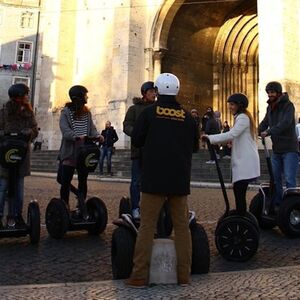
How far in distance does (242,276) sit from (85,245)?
2032 mm

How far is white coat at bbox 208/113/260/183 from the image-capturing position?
4.28m

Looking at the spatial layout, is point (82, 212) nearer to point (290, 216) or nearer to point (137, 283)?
point (137, 283)

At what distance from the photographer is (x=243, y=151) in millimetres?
4336

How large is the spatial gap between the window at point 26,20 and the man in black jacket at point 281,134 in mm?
32501

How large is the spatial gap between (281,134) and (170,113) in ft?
9.18

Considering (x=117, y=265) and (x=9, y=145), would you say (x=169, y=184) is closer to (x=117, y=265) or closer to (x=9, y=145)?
(x=117, y=265)

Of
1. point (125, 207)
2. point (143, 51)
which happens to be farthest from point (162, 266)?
point (143, 51)

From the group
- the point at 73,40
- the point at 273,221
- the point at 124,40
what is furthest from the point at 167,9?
the point at 273,221

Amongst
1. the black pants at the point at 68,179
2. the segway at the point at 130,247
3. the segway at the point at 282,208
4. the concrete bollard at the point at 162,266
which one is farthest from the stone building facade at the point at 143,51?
the concrete bollard at the point at 162,266

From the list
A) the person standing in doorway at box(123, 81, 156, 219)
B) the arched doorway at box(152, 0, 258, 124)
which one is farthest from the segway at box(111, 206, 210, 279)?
the arched doorway at box(152, 0, 258, 124)

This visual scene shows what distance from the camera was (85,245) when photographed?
4738 millimetres

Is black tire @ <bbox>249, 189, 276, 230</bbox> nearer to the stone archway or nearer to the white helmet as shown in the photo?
the white helmet

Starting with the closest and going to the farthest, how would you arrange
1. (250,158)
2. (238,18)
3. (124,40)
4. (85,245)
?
(250,158) → (85,245) → (124,40) → (238,18)

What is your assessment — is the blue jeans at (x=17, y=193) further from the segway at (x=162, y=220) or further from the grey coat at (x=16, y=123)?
the segway at (x=162, y=220)
